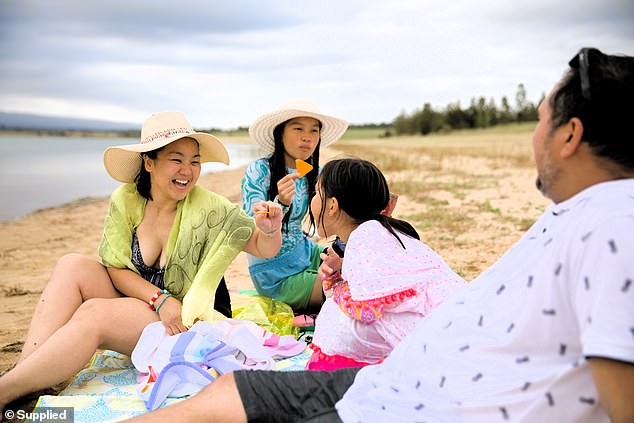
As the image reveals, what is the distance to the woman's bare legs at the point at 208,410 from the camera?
2.17 metres

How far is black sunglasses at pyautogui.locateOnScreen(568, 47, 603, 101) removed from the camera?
5.57ft

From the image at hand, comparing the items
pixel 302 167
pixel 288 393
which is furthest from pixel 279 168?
pixel 288 393

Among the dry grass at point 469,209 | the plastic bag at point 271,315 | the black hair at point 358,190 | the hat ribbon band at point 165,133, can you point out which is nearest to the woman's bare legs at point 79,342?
the plastic bag at point 271,315

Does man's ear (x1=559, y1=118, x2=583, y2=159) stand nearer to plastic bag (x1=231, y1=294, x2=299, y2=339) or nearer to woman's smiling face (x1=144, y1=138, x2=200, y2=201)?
woman's smiling face (x1=144, y1=138, x2=200, y2=201)

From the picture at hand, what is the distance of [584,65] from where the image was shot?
1.71 meters

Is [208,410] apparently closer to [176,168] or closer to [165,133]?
[176,168]

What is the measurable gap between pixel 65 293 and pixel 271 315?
1.54 metres

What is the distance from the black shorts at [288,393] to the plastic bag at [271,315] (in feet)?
6.43

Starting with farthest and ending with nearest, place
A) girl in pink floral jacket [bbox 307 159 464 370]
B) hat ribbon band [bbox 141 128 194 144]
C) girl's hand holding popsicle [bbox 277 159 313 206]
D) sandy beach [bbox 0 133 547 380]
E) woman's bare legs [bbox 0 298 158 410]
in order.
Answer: sandy beach [bbox 0 133 547 380] < girl's hand holding popsicle [bbox 277 159 313 206] < hat ribbon band [bbox 141 128 194 144] < woman's bare legs [bbox 0 298 158 410] < girl in pink floral jacket [bbox 307 159 464 370]

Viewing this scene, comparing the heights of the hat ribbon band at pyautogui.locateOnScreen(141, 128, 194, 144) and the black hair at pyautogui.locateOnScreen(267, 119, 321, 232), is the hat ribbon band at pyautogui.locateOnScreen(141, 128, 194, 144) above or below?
above

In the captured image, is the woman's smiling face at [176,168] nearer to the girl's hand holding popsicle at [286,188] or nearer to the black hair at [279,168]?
the girl's hand holding popsicle at [286,188]

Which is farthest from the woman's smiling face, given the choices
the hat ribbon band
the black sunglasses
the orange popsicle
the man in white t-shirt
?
the black sunglasses

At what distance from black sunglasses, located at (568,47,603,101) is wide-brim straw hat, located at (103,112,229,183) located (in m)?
2.57

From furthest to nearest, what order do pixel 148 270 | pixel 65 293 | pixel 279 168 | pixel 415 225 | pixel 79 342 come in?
1. pixel 415 225
2. pixel 279 168
3. pixel 148 270
4. pixel 65 293
5. pixel 79 342
